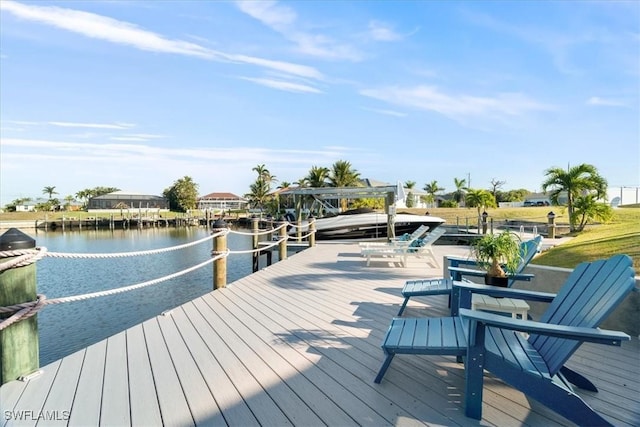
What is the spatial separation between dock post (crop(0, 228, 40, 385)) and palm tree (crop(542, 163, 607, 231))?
19.3m

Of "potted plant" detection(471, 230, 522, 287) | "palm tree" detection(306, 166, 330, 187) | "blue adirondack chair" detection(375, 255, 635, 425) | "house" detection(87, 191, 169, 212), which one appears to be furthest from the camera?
"house" detection(87, 191, 169, 212)

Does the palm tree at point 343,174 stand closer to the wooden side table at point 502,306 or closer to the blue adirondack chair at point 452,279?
the blue adirondack chair at point 452,279

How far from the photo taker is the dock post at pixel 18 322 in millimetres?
2326

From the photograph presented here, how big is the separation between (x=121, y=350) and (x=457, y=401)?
2.83 meters

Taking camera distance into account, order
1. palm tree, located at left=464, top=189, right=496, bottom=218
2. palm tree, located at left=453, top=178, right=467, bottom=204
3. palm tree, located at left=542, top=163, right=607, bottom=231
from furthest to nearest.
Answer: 1. palm tree, located at left=453, top=178, right=467, bottom=204
2. palm tree, located at left=464, top=189, right=496, bottom=218
3. palm tree, located at left=542, top=163, right=607, bottom=231

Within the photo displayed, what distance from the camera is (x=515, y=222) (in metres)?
24.9

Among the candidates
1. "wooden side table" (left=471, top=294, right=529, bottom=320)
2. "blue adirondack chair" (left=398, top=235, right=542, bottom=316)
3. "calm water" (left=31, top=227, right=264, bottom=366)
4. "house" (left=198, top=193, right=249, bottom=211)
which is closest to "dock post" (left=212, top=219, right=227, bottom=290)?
"blue adirondack chair" (left=398, top=235, right=542, bottom=316)

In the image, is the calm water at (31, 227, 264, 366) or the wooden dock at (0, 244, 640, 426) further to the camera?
the calm water at (31, 227, 264, 366)

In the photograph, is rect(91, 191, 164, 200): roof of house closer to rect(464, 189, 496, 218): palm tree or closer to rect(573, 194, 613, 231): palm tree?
rect(464, 189, 496, 218): palm tree

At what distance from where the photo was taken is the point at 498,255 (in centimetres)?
366

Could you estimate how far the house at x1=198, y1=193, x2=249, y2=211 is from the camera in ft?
306

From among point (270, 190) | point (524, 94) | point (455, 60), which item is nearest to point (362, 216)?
point (455, 60)

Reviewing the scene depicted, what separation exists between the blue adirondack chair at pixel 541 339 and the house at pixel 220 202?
A: 91948 mm

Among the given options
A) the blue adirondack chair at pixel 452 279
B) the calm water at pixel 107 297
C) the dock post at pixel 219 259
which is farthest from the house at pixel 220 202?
the blue adirondack chair at pixel 452 279
